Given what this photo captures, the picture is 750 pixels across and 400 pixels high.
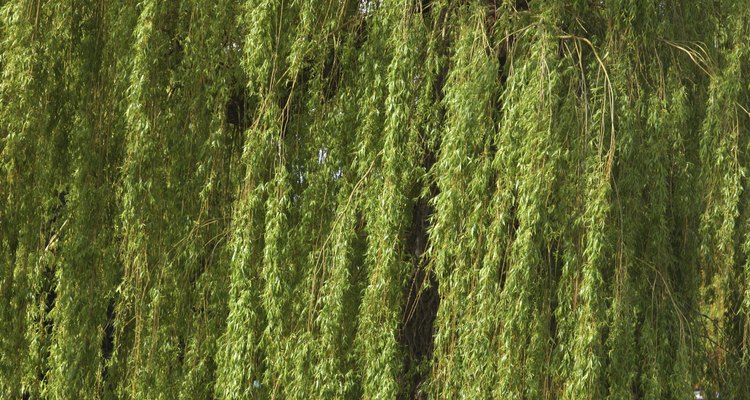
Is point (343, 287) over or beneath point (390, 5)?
beneath

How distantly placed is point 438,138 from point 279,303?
35.9 inches

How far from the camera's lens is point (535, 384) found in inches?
176

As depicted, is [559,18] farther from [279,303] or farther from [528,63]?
[279,303]

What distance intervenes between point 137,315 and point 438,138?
1.46m

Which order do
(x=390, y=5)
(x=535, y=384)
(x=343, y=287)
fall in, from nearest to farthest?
(x=535, y=384) < (x=343, y=287) < (x=390, y=5)

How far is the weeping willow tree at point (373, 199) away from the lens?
15.1ft

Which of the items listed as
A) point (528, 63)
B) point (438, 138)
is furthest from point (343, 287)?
point (528, 63)

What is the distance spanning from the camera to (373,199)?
4891mm

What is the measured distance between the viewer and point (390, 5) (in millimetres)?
5145

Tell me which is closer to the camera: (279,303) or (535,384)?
(535,384)

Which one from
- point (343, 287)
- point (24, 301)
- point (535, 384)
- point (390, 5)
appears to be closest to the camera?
point (535, 384)

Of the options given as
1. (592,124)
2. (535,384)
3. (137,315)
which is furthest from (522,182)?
(137,315)

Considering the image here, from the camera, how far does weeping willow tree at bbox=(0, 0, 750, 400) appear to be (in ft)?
15.1

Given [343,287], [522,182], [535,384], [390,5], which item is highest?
[390,5]
